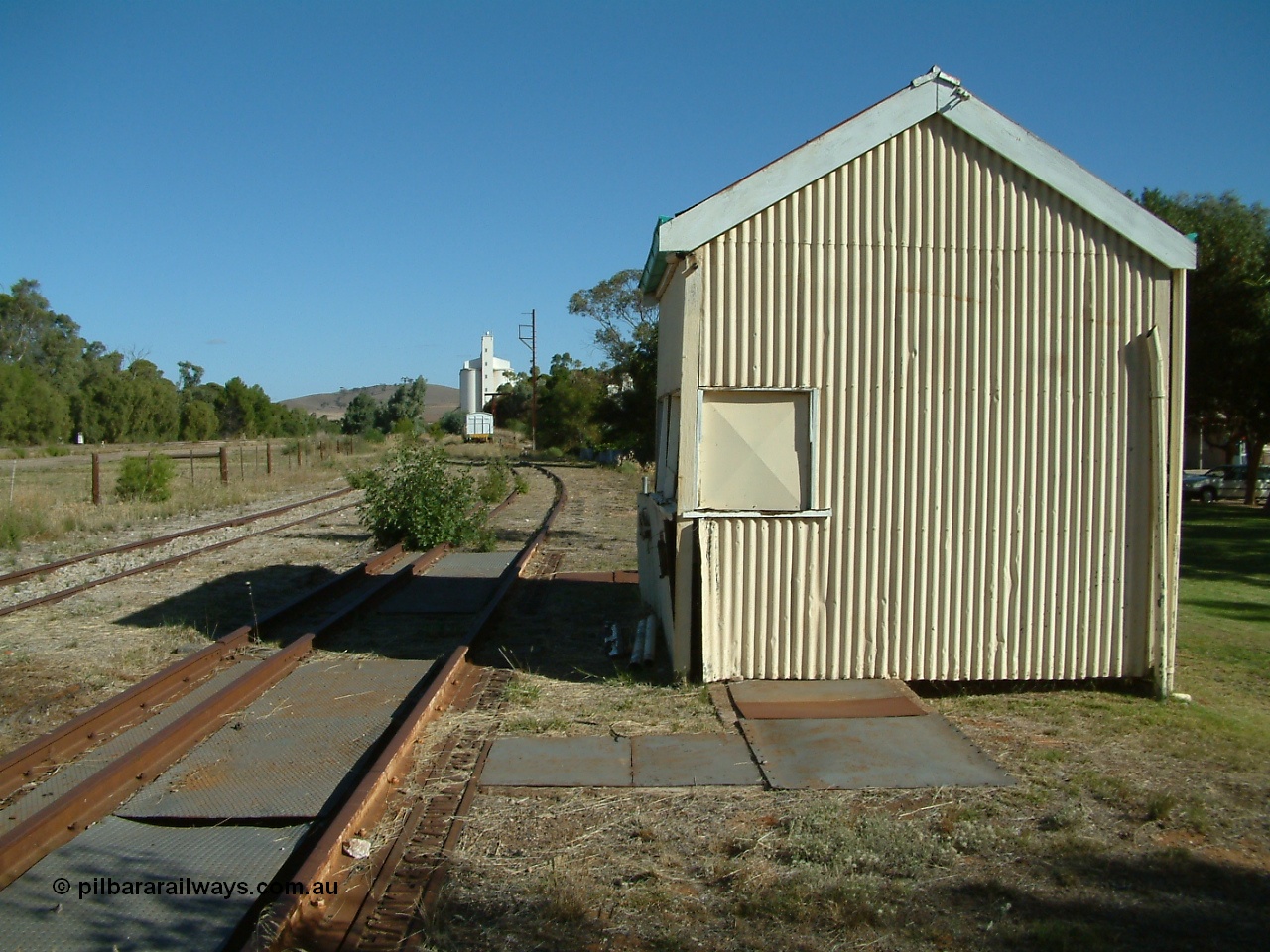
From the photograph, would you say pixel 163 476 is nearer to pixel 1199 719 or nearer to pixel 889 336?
pixel 889 336

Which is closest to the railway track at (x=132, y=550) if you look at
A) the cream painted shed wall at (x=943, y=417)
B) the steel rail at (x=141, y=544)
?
the steel rail at (x=141, y=544)

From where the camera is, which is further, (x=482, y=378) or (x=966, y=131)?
(x=482, y=378)

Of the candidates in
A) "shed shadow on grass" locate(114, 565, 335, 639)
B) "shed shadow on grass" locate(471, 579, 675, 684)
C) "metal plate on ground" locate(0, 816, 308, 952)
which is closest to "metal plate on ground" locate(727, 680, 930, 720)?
"shed shadow on grass" locate(471, 579, 675, 684)

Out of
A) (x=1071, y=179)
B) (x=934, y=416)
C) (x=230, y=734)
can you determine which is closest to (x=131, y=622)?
(x=230, y=734)

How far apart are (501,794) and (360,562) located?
34.2 feet

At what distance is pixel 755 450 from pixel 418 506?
32.8 ft

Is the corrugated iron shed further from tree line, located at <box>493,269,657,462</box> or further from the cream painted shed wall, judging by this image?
tree line, located at <box>493,269,657,462</box>

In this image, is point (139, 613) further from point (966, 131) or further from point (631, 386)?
point (631, 386)

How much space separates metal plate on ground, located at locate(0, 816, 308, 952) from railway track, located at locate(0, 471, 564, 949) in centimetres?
3

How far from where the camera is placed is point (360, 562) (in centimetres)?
1530


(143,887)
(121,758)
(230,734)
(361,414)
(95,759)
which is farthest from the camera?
(361,414)

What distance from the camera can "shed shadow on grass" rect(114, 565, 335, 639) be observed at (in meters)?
10.6

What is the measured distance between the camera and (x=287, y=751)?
6.27 m

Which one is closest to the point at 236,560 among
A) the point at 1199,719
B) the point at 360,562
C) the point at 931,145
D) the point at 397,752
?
the point at 360,562
